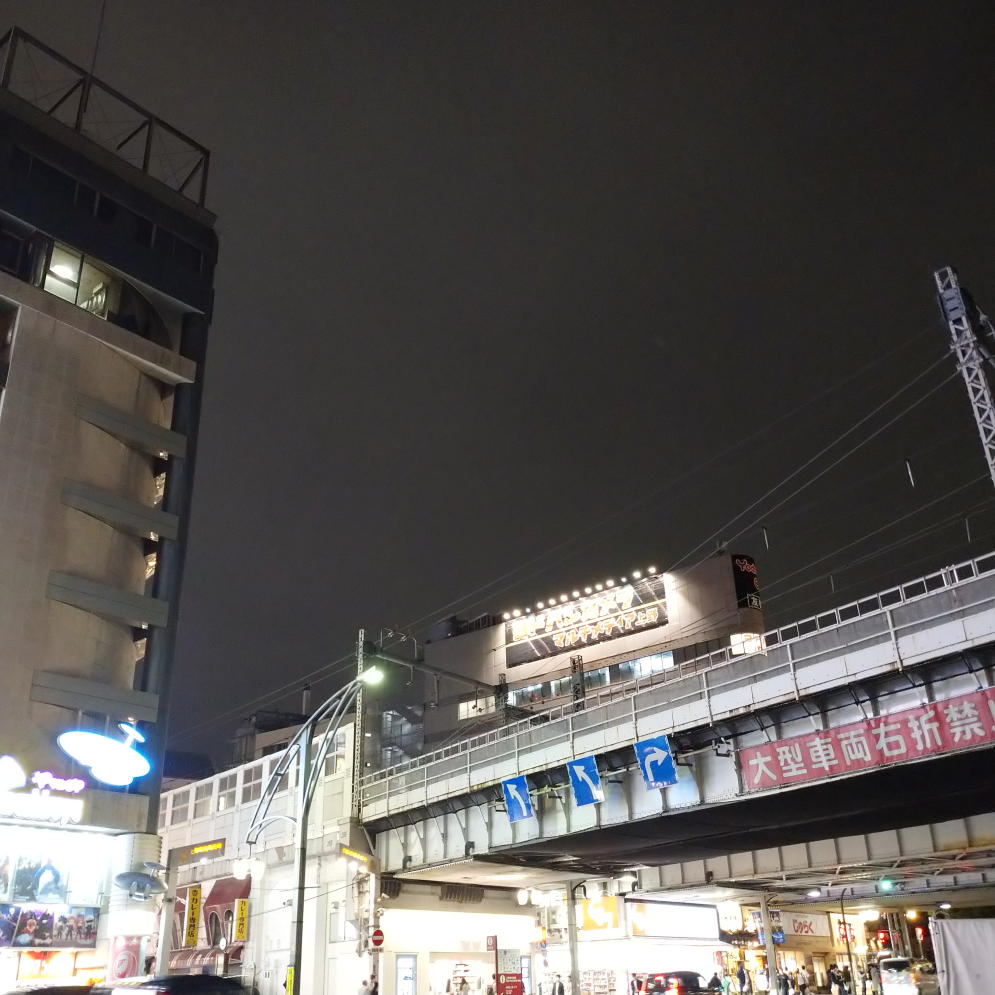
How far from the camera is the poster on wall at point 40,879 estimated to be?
3566 centimetres

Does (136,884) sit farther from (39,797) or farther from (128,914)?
(39,797)

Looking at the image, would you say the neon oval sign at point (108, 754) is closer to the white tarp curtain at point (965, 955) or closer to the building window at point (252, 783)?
the building window at point (252, 783)

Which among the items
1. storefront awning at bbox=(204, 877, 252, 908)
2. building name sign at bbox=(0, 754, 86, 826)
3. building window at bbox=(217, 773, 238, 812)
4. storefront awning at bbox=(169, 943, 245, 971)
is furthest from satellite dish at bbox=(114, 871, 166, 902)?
building window at bbox=(217, 773, 238, 812)

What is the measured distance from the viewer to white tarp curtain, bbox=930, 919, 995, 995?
18500 millimetres

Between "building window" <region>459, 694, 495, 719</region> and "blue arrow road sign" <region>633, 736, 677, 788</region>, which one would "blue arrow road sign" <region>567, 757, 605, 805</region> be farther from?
"building window" <region>459, 694, 495, 719</region>

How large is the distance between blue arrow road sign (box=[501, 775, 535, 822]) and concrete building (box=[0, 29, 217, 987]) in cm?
1663

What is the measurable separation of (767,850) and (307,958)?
21.5m

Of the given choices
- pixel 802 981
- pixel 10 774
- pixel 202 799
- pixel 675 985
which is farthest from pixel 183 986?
pixel 802 981

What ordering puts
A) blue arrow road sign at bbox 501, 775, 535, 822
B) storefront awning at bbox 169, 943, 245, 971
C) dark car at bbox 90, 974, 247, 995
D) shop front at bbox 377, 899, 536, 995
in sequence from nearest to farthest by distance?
dark car at bbox 90, 974, 247, 995, blue arrow road sign at bbox 501, 775, 535, 822, shop front at bbox 377, 899, 536, 995, storefront awning at bbox 169, 943, 245, 971

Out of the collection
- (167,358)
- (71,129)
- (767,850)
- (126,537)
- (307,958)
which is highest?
(71,129)

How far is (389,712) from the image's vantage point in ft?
323

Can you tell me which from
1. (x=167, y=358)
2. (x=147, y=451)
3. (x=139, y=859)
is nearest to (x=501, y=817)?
(x=139, y=859)

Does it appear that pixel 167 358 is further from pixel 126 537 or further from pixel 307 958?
pixel 307 958

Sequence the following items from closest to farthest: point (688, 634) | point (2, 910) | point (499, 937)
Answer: point (2, 910), point (499, 937), point (688, 634)
